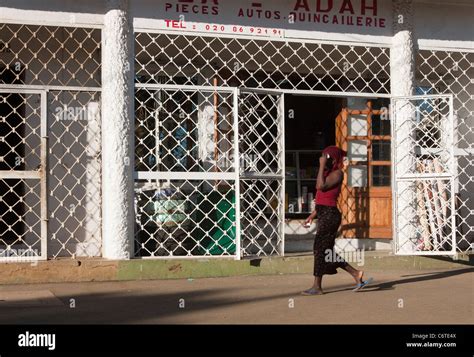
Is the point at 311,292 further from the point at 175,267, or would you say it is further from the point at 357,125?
the point at 357,125

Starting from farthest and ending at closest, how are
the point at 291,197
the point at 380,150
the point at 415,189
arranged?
the point at 291,197 → the point at 380,150 → the point at 415,189

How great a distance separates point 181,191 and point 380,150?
3.51 metres

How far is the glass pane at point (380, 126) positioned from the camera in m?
12.7

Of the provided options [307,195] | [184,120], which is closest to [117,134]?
[184,120]

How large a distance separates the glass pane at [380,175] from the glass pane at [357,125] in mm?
582

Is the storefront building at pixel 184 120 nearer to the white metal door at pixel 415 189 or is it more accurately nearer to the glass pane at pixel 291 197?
the white metal door at pixel 415 189

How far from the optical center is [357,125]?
12.7 meters

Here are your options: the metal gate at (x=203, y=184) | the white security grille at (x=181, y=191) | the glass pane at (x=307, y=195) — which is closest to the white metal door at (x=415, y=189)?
the metal gate at (x=203, y=184)

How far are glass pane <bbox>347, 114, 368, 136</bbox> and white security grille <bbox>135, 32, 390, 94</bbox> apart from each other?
1.88 feet

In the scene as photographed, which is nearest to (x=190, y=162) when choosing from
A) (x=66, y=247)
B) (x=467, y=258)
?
(x=66, y=247)

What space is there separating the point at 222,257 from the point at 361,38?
352 cm

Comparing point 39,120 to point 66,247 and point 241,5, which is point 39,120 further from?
point 241,5

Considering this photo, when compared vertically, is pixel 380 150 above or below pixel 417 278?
above

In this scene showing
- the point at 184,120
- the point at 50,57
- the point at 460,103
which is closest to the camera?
the point at 50,57
